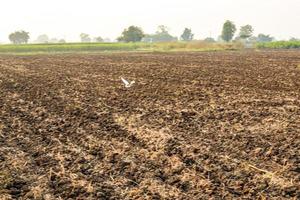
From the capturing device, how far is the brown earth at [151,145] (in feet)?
21.0

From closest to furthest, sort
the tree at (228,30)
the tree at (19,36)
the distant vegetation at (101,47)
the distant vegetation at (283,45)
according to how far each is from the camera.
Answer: the distant vegetation at (101,47), the distant vegetation at (283,45), the tree at (228,30), the tree at (19,36)

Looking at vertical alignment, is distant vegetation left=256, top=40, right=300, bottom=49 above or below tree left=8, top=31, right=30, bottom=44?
above

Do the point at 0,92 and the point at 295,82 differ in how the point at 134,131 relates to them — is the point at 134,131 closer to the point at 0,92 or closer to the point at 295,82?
the point at 0,92

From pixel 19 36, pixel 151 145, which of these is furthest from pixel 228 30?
pixel 151 145

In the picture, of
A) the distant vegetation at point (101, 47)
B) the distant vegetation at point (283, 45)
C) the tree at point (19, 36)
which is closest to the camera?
the distant vegetation at point (101, 47)

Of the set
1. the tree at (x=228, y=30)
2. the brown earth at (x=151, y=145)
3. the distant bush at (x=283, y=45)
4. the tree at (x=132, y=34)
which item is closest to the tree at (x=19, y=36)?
the tree at (x=132, y=34)

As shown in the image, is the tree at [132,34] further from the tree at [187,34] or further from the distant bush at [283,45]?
the tree at [187,34]

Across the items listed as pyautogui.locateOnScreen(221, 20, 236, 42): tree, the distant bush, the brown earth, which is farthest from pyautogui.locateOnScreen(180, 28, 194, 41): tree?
the brown earth

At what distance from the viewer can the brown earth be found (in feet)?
21.0

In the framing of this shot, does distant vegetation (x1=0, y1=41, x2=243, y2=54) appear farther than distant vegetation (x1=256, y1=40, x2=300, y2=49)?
No

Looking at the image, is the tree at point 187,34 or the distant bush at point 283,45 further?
the tree at point 187,34

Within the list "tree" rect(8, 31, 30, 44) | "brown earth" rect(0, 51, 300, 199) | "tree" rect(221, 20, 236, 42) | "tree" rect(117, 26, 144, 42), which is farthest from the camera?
"tree" rect(8, 31, 30, 44)

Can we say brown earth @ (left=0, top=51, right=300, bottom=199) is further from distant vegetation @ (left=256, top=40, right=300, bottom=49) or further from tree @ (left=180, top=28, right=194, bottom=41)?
tree @ (left=180, top=28, right=194, bottom=41)

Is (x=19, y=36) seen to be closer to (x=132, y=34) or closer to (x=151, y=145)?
Answer: (x=132, y=34)
